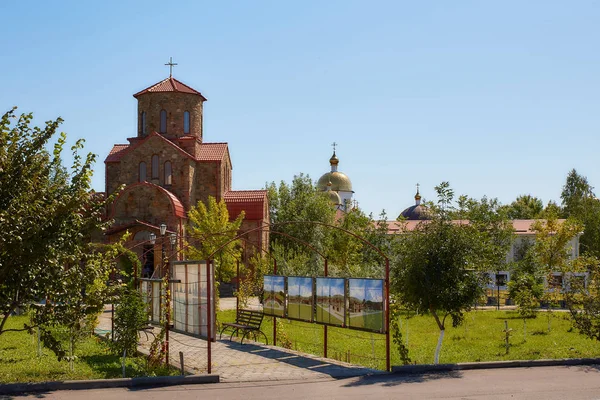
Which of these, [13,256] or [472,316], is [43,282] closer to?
[13,256]

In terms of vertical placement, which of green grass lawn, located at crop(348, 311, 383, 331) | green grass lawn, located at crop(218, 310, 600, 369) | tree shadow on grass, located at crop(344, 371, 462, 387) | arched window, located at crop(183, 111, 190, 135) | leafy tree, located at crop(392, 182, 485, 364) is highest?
arched window, located at crop(183, 111, 190, 135)

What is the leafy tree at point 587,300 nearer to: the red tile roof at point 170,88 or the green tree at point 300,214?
the green tree at point 300,214

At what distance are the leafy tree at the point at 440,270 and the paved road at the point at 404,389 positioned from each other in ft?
5.91

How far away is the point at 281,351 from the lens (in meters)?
17.3

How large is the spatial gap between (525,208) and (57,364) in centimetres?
Result: 8052

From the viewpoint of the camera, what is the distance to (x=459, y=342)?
832 inches

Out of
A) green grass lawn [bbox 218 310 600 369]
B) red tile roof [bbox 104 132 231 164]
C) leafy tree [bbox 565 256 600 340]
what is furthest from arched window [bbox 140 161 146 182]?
leafy tree [bbox 565 256 600 340]

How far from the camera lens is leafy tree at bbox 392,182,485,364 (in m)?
15.2

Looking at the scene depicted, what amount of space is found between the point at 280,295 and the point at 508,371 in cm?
649

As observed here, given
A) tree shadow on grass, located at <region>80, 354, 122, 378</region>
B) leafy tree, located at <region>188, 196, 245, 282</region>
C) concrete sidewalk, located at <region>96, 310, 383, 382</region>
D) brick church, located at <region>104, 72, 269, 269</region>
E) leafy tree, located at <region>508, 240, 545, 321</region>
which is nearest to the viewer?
tree shadow on grass, located at <region>80, 354, 122, 378</region>

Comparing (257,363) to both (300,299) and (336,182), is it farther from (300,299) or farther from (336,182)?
(336,182)

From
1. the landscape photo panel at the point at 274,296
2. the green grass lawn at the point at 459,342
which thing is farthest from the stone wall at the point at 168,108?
the landscape photo panel at the point at 274,296

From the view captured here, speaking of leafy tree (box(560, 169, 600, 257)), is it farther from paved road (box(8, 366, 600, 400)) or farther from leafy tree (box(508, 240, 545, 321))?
paved road (box(8, 366, 600, 400))

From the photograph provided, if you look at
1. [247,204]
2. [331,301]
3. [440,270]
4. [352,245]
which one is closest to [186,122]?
[247,204]
